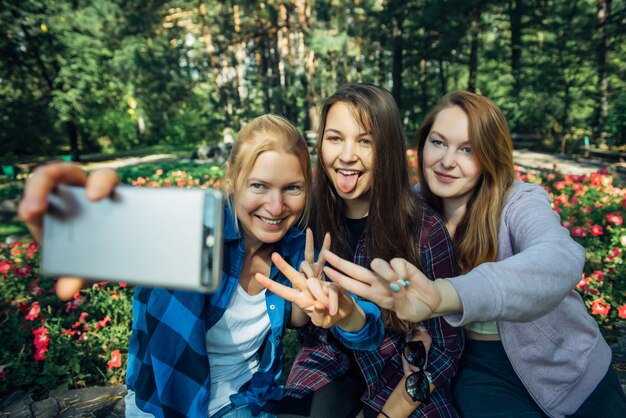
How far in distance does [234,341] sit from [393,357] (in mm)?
691

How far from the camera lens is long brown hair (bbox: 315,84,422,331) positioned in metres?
1.72

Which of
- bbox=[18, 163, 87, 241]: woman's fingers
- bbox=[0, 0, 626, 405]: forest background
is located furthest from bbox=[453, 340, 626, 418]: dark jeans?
bbox=[0, 0, 626, 405]: forest background

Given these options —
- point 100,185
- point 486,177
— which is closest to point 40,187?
point 100,185

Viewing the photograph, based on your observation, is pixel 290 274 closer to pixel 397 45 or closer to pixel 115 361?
pixel 115 361

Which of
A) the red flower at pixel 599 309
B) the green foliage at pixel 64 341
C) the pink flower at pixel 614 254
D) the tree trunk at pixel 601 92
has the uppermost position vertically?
the tree trunk at pixel 601 92

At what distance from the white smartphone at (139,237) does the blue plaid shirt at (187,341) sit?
Result: 570 mm

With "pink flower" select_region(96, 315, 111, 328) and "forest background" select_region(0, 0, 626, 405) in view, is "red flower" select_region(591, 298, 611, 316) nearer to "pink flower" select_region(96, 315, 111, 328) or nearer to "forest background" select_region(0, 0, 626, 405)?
"forest background" select_region(0, 0, 626, 405)

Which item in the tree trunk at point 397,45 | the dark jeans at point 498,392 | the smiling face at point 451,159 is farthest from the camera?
the tree trunk at point 397,45

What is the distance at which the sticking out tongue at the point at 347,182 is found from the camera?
1846 mm

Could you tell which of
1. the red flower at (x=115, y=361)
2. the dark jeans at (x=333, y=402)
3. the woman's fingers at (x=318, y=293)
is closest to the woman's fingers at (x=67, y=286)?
the woman's fingers at (x=318, y=293)

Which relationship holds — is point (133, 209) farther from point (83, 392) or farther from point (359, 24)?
point (359, 24)

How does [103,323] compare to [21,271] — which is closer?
[103,323]

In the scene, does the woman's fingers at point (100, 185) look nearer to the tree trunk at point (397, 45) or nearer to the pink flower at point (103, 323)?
the pink flower at point (103, 323)

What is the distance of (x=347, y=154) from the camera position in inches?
70.9
